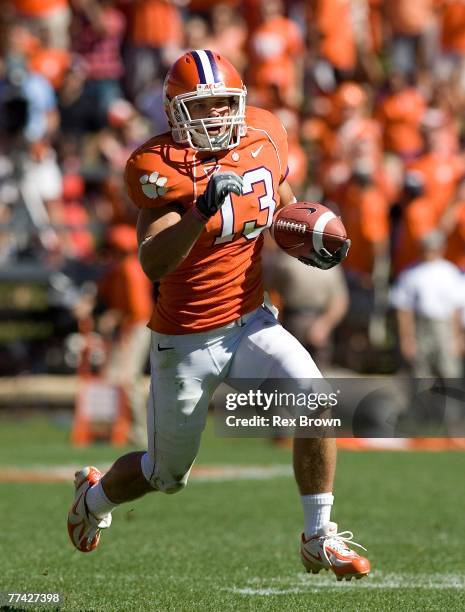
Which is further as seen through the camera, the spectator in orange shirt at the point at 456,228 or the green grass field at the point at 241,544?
the spectator in orange shirt at the point at 456,228

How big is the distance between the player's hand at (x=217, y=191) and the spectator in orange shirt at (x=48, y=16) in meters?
8.88

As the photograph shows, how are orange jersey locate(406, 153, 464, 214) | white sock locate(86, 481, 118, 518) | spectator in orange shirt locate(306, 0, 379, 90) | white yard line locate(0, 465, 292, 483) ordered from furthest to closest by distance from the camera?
spectator in orange shirt locate(306, 0, 379, 90) < orange jersey locate(406, 153, 464, 214) < white yard line locate(0, 465, 292, 483) < white sock locate(86, 481, 118, 518)

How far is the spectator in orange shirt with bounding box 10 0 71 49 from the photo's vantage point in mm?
12383

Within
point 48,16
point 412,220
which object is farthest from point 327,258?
point 48,16

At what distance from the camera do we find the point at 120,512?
6.80 metres

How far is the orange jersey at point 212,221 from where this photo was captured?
434 cm

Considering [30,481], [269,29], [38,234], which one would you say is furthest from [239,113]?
[269,29]

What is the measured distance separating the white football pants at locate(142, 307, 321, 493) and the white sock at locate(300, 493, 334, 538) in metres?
0.45

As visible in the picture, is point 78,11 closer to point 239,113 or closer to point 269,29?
point 269,29

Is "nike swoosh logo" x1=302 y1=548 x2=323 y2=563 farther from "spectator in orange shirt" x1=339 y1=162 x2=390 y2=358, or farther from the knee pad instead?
"spectator in orange shirt" x1=339 y1=162 x2=390 y2=358

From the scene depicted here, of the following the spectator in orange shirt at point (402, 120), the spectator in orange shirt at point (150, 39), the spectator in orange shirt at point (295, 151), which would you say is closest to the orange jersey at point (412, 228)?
the spectator in orange shirt at point (295, 151)

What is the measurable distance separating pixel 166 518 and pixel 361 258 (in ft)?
15.4

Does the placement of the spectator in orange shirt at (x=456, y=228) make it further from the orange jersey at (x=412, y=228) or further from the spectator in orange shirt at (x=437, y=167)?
the spectator in orange shirt at (x=437, y=167)

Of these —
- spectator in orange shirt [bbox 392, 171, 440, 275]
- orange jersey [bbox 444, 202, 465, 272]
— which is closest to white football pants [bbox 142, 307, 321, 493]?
spectator in orange shirt [bbox 392, 171, 440, 275]
